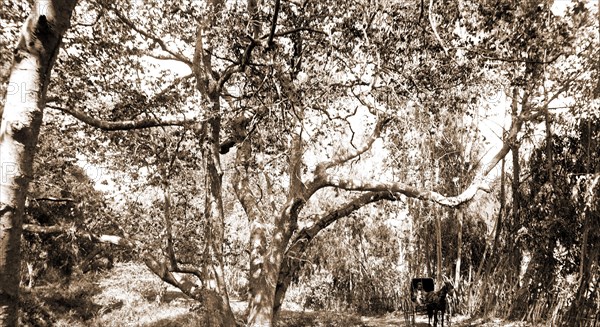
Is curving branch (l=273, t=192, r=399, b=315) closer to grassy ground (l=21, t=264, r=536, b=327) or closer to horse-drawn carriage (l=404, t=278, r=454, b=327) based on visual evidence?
horse-drawn carriage (l=404, t=278, r=454, b=327)

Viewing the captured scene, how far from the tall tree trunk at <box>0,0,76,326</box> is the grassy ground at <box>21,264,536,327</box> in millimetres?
8731

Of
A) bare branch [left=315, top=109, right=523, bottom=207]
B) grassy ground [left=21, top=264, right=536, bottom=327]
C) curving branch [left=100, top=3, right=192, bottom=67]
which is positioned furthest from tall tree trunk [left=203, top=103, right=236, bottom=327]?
grassy ground [left=21, top=264, right=536, bottom=327]

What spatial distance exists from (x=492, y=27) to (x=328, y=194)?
8521 mm

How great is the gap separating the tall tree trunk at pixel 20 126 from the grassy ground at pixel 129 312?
873 centimetres

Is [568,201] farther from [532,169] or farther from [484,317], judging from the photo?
[484,317]

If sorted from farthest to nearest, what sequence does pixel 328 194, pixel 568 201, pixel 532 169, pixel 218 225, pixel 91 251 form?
pixel 91 251 < pixel 328 194 < pixel 532 169 < pixel 568 201 < pixel 218 225

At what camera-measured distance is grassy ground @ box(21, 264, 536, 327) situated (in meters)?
11.2

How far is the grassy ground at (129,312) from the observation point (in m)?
11.2

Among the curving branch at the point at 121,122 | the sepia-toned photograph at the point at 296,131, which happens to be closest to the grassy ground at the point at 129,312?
the sepia-toned photograph at the point at 296,131

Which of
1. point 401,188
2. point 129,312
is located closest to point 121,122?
point 401,188

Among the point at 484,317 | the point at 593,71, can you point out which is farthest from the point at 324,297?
the point at 593,71

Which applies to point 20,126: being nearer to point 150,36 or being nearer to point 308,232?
point 150,36

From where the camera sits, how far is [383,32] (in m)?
5.93

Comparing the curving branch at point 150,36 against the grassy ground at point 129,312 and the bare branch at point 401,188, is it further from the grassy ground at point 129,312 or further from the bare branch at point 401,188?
the grassy ground at point 129,312
